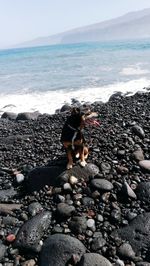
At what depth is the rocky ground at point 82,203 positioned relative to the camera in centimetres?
575

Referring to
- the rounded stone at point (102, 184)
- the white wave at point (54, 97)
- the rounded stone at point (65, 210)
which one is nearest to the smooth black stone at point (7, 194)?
the rounded stone at point (65, 210)

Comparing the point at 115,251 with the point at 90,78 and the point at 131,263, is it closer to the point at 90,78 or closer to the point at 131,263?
the point at 131,263

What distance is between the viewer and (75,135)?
7305 millimetres

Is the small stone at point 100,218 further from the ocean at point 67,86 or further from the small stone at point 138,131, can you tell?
the ocean at point 67,86

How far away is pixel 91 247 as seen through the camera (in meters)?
5.82

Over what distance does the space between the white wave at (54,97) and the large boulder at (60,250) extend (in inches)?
474

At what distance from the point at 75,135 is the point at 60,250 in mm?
2363

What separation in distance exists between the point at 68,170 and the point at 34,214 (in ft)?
3.71

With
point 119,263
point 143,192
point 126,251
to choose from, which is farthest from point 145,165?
point 119,263

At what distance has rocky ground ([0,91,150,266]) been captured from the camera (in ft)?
18.9

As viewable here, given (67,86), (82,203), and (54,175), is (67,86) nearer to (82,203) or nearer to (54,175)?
(54,175)

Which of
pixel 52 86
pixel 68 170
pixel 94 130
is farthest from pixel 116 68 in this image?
pixel 68 170

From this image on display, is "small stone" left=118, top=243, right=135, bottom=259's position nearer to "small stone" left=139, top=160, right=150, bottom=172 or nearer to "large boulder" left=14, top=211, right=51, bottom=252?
"large boulder" left=14, top=211, right=51, bottom=252

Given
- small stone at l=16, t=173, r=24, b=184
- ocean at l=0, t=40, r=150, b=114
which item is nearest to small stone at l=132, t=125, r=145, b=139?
small stone at l=16, t=173, r=24, b=184
